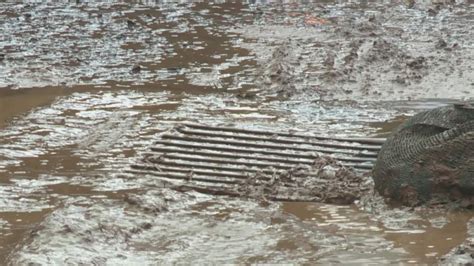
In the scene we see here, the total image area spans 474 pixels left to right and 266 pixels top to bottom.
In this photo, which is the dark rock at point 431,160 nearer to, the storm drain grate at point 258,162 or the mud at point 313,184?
the mud at point 313,184

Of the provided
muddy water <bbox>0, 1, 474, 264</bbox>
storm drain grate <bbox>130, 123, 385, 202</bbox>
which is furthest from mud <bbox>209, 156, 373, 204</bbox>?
muddy water <bbox>0, 1, 474, 264</bbox>

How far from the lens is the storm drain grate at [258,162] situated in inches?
205

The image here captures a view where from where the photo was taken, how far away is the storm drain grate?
17.1 feet

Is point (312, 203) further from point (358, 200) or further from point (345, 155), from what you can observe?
point (345, 155)

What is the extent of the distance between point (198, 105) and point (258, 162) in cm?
156

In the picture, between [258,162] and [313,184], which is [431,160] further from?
[258,162]

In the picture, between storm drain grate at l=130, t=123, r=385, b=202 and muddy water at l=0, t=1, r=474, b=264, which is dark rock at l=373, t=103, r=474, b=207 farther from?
storm drain grate at l=130, t=123, r=385, b=202

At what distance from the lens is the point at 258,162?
573 centimetres

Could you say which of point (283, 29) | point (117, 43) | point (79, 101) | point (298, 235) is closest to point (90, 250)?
point (298, 235)

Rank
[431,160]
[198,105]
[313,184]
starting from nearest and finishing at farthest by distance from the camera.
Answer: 1. [431,160]
2. [313,184]
3. [198,105]

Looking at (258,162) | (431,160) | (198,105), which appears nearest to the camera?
(431,160)

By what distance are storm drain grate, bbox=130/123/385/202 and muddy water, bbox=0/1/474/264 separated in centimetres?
17

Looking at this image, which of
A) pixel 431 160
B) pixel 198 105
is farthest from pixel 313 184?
pixel 198 105

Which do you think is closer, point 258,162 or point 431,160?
point 431,160
